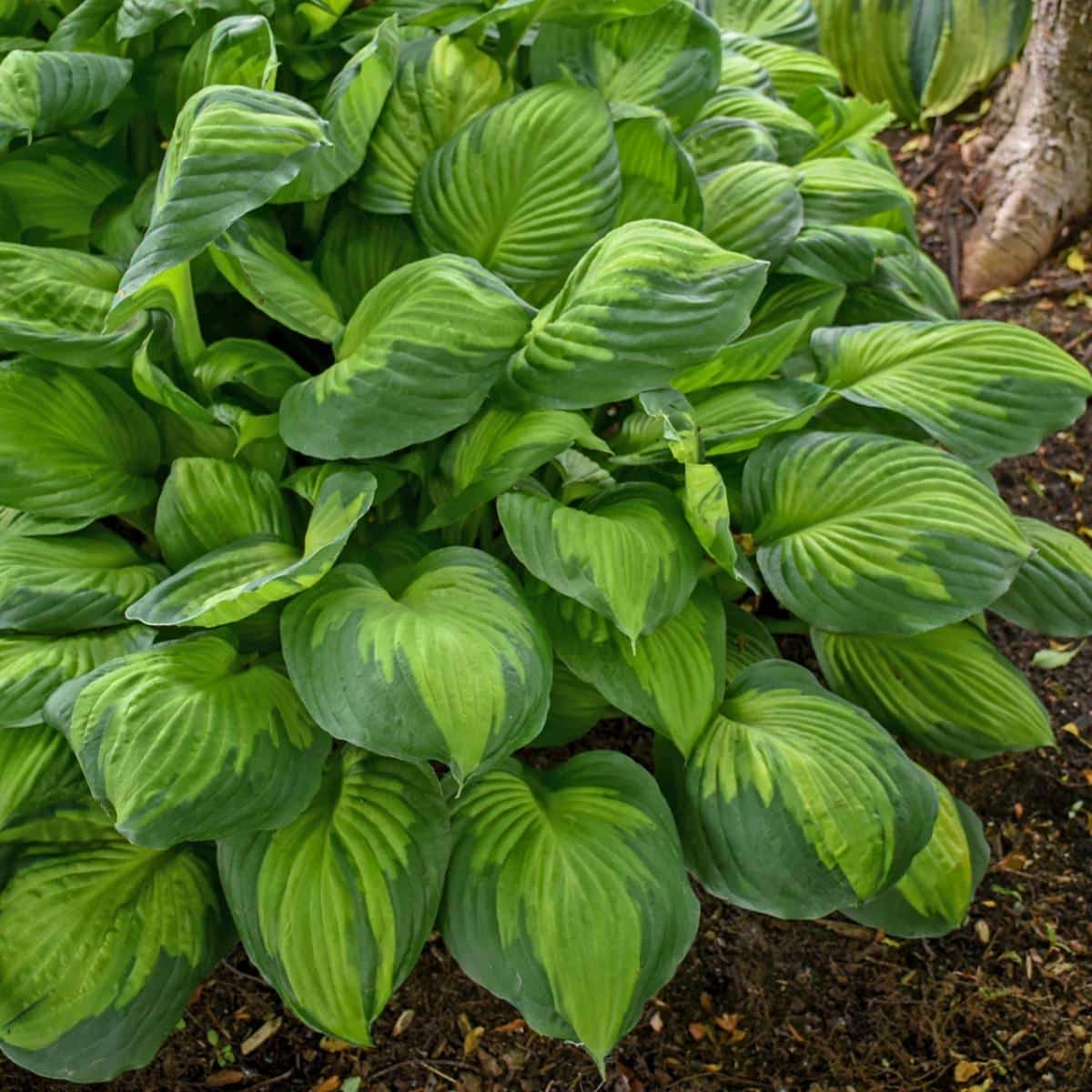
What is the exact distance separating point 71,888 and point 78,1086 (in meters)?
0.26

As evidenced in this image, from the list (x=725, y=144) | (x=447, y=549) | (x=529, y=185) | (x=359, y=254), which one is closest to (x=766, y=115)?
(x=725, y=144)

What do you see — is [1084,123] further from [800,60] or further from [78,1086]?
[78,1086]

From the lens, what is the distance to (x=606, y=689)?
1.13 meters

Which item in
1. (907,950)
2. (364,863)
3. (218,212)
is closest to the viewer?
(218,212)

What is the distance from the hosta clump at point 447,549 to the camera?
1018mm

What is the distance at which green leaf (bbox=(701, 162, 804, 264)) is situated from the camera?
1420 millimetres

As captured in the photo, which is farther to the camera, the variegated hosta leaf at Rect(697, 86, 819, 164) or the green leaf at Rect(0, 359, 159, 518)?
the variegated hosta leaf at Rect(697, 86, 819, 164)

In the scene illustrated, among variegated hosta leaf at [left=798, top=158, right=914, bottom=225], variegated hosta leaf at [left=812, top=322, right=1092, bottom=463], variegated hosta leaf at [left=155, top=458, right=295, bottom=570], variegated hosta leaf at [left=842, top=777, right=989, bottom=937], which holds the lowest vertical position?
variegated hosta leaf at [left=842, top=777, right=989, bottom=937]

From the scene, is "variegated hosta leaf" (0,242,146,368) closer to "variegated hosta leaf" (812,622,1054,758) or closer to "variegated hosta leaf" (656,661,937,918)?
"variegated hosta leaf" (656,661,937,918)

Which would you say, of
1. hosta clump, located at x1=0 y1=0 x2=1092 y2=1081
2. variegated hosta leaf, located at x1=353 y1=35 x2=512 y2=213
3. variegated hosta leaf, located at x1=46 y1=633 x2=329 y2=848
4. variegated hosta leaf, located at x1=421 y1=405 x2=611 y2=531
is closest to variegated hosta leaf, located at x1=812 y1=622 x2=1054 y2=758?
hosta clump, located at x1=0 y1=0 x2=1092 y2=1081

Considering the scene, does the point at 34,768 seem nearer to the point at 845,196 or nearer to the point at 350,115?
the point at 350,115

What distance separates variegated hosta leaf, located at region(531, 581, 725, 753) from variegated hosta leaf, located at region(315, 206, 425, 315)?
1.52 feet

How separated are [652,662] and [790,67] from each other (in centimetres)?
110

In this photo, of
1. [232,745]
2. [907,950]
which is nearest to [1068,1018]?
[907,950]
